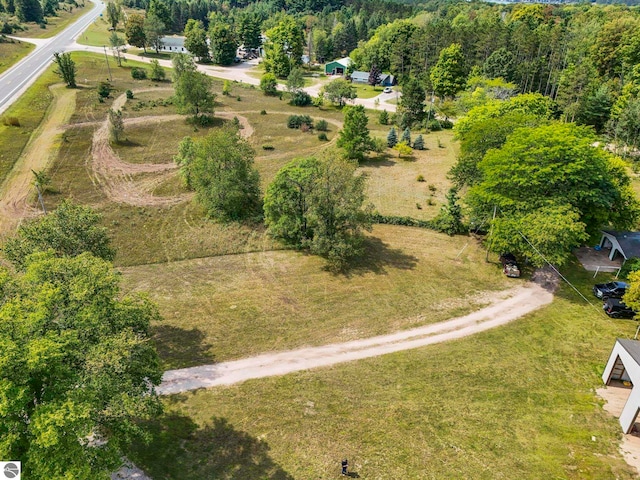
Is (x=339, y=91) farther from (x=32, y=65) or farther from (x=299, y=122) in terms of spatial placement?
(x=32, y=65)

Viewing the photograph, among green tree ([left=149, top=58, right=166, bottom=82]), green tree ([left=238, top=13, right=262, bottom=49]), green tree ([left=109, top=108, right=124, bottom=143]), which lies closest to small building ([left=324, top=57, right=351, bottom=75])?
green tree ([left=238, top=13, right=262, bottom=49])

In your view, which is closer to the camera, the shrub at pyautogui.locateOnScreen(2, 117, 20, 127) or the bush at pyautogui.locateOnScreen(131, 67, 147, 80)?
the shrub at pyautogui.locateOnScreen(2, 117, 20, 127)

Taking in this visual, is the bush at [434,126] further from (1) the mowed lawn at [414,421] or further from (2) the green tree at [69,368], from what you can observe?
(2) the green tree at [69,368]

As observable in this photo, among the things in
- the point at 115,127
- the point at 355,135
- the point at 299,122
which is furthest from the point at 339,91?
the point at 115,127

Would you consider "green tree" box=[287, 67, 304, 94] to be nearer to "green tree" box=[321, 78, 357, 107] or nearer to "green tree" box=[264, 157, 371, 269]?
"green tree" box=[321, 78, 357, 107]

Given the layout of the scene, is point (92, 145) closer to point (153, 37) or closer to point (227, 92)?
point (227, 92)
